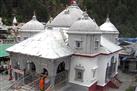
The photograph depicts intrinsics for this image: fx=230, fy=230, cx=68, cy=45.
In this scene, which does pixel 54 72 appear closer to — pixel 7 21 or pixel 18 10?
pixel 7 21

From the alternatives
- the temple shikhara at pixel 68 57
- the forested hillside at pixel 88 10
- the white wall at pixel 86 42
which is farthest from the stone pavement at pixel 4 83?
the forested hillside at pixel 88 10

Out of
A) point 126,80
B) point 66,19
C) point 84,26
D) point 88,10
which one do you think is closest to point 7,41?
point 66,19

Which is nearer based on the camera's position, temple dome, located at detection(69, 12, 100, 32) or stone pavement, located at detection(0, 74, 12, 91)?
temple dome, located at detection(69, 12, 100, 32)

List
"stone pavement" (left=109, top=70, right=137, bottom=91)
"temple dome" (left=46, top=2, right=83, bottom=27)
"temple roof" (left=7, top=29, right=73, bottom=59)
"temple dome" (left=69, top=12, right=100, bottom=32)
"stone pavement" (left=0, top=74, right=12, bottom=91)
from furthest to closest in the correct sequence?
"stone pavement" (left=109, top=70, right=137, bottom=91), "temple dome" (left=46, top=2, right=83, bottom=27), "stone pavement" (left=0, top=74, right=12, bottom=91), "temple dome" (left=69, top=12, right=100, bottom=32), "temple roof" (left=7, top=29, right=73, bottom=59)

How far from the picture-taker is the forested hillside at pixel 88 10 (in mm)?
59219

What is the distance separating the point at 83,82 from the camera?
824 inches

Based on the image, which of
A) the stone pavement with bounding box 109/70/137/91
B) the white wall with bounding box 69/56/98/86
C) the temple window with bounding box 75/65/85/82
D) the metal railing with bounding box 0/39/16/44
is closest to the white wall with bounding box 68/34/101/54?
the white wall with bounding box 69/56/98/86

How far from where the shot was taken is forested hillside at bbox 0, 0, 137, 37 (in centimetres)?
5922

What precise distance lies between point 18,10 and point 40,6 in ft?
22.7

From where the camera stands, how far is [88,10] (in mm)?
61000

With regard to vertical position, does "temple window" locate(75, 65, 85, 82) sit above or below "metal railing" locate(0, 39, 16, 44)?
below

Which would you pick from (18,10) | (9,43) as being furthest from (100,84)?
(18,10)

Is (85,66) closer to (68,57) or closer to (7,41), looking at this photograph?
(68,57)

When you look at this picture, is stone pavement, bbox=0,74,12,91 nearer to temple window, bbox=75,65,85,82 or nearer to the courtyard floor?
the courtyard floor
